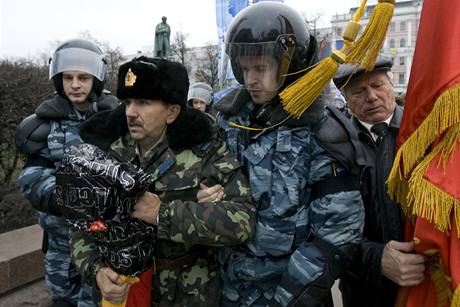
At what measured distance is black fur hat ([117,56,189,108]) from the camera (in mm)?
1824

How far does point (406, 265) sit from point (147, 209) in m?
1.01

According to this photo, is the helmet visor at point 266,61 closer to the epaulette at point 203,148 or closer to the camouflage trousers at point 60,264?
the epaulette at point 203,148

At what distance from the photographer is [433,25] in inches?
56.2

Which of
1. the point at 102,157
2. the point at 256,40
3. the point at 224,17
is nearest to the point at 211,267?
the point at 102,157

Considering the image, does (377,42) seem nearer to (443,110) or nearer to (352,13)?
(352,13)

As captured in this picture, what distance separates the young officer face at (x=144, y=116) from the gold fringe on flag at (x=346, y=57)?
1.79 feet

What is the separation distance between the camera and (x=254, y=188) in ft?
5.92

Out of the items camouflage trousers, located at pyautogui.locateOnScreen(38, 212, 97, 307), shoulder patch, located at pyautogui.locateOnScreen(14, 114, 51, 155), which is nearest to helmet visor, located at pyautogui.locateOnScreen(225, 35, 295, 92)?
shoulder patch, located at pyautogui.locateOnScreen(14, 114, 51, 155)

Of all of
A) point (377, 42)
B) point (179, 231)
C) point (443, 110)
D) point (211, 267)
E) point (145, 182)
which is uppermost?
point (377, 42)

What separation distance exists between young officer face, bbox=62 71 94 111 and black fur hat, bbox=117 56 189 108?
1.05 meters

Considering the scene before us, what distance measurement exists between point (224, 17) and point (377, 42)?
737 centimetres

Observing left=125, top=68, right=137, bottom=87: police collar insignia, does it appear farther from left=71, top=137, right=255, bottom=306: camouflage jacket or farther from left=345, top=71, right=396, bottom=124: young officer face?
left=345, top=71, right=396, bottom=124: young officer face

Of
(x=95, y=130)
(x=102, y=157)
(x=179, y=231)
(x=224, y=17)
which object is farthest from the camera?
(x=224, y=17)

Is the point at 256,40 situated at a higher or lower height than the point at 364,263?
higher
